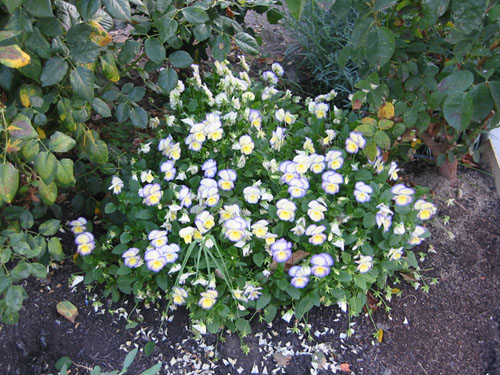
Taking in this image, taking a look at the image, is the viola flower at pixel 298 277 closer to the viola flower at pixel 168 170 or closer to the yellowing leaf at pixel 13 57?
the viola flower at pixel 168 170

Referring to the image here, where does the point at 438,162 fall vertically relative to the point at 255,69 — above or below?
above

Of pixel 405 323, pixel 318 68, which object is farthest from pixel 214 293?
pixel 318 68

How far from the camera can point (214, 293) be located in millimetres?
1824

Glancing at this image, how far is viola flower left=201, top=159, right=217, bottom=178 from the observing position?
6.52 feet

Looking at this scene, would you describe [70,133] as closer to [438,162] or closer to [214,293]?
[214,293]

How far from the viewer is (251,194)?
1.94m

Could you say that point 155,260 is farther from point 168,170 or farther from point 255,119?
point 255,119

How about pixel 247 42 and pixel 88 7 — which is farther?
pixel 247 42

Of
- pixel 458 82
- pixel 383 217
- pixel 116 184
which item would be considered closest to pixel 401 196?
pixel 383 217

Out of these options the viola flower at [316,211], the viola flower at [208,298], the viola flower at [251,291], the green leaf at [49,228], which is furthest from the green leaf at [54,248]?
the viola flower at [316,211]

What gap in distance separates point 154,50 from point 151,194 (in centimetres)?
49

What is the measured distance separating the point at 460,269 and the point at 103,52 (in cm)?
162

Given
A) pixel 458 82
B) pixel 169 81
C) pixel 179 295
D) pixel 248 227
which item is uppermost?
pixel 458 82

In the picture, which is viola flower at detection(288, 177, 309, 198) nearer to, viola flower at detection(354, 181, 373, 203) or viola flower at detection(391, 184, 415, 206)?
viola flower at detection(354, 181, 373, 203)
